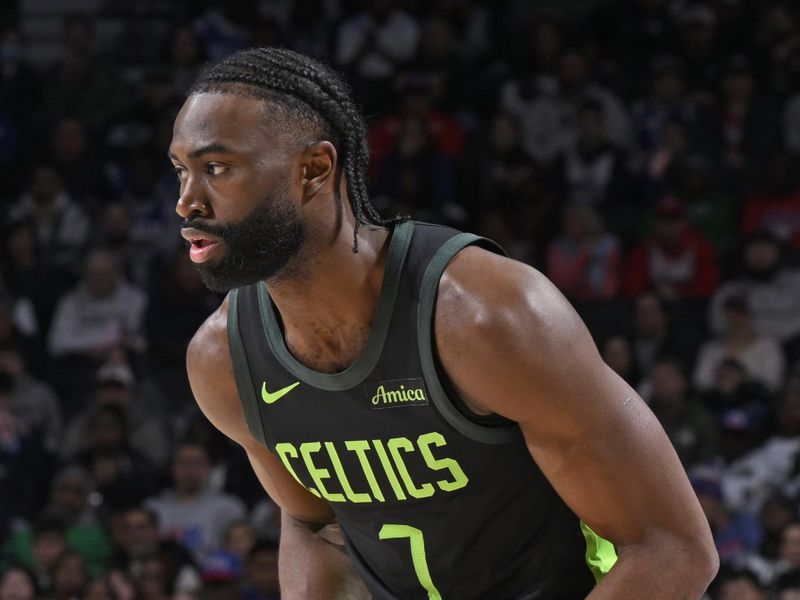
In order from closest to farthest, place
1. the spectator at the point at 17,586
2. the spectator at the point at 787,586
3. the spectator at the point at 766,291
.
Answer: the spectator at the point at 787,586 → the spectator at the point at 17,586 → the spectator at the point at 766,291

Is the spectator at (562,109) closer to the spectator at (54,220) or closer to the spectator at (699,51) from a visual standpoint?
the spectator at (699,51)

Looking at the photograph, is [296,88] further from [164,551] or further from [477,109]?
[477,109]

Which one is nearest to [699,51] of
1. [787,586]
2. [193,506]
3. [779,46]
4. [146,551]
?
[779,46]

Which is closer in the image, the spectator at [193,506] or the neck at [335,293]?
the neck at [335,293]

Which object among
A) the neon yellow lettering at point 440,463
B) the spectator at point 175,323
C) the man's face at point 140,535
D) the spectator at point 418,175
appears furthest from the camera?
the spectator at point 418,175

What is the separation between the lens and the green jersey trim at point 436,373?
99.2 inches

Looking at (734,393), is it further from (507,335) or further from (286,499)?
(507,335)

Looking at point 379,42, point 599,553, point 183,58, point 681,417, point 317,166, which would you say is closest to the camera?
point 317,166

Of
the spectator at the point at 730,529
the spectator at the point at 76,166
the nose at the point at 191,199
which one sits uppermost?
the nose at the point at 191,199

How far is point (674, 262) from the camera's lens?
8492mm

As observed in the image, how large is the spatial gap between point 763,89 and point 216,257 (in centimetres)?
749

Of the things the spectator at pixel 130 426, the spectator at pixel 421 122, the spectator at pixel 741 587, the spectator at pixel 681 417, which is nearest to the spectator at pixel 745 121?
the spectator at pixel 421 122

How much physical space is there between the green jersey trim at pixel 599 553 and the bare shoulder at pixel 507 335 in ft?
1.27

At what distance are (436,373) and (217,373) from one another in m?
0.56
